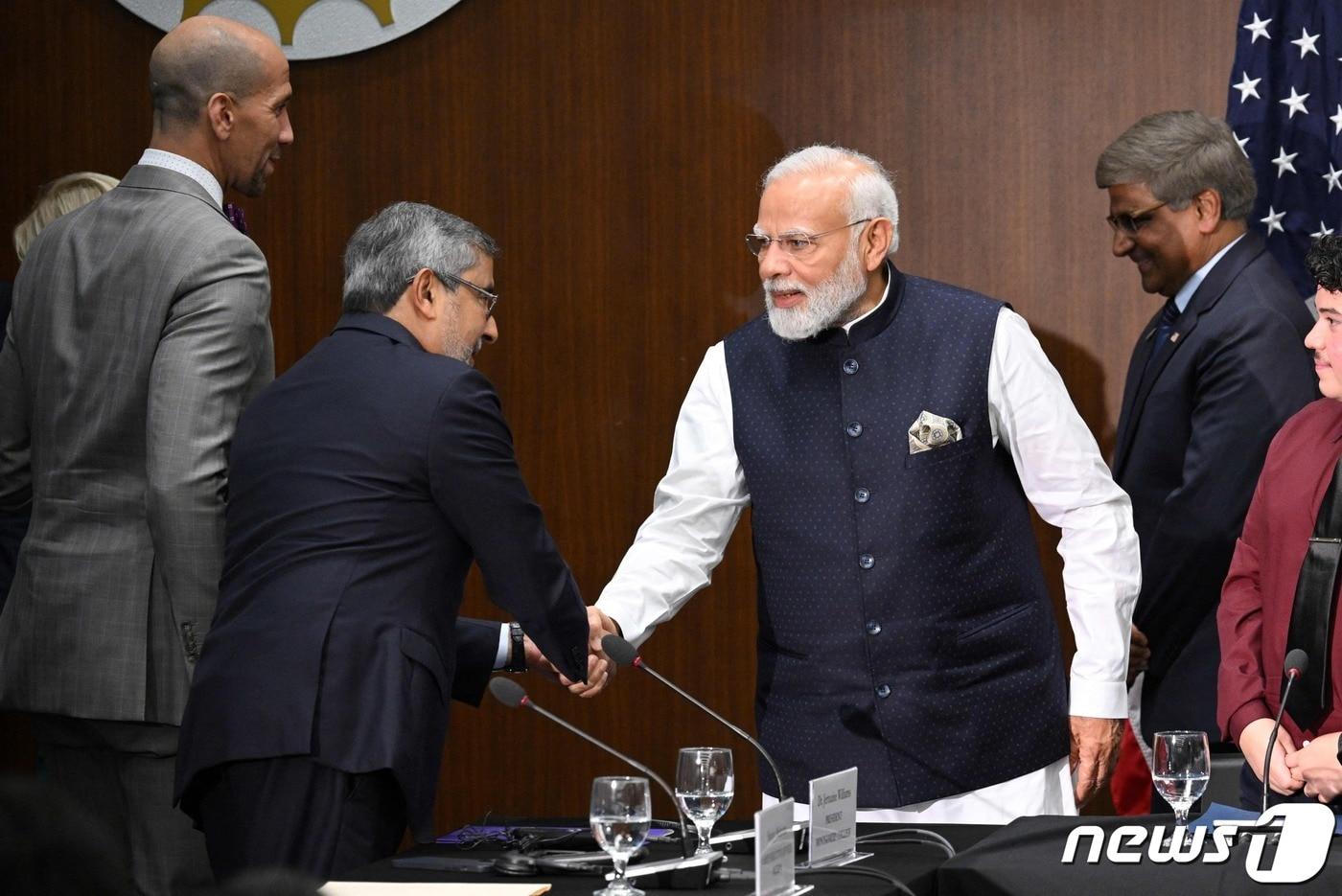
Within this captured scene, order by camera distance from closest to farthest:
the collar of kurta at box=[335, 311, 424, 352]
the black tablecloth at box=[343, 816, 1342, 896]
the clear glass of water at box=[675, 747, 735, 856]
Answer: the black tablecloth at box=[343, 816, 1342, 896], the clear glass of water at box=[675, 747, 735, 856], the collar of kurta at box=[335, 311, 424, 352]

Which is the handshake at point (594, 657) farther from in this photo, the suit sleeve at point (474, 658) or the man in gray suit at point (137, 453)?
the man in gray suit at point (137, 453)

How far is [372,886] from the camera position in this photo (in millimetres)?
2037

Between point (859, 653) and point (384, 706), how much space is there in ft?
2.96

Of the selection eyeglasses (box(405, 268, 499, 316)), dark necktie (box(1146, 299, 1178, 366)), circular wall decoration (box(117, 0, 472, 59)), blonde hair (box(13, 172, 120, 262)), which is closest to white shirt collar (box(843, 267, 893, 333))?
eyeglasses (box(405, 268, 499, 316))

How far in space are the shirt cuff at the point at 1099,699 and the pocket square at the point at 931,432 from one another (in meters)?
0.46

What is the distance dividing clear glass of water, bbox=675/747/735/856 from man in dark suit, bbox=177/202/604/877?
45 centimetres

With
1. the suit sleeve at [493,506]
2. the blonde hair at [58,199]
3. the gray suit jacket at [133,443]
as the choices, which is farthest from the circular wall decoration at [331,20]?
the suit sleeve at [493,506]

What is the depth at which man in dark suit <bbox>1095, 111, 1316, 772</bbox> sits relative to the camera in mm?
3484

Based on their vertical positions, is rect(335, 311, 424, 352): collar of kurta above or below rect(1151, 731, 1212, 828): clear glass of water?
above

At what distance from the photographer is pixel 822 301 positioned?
3.05 m

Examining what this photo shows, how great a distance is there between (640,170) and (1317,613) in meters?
2.17

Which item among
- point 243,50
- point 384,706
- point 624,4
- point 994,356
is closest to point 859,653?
point 994,356

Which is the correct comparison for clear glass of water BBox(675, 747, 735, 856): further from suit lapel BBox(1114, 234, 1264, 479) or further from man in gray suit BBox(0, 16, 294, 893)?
suit lapel BBox(1114, 234, 1264, 479)

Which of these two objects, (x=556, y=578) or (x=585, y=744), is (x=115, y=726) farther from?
(x=585, y=744)
